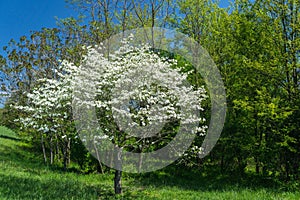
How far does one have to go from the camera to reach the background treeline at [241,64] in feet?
42.7

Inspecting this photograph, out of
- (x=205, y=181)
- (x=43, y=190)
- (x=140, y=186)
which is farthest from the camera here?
(x=205, y=181)

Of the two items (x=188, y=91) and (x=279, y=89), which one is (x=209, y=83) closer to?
(x=279, y=89)

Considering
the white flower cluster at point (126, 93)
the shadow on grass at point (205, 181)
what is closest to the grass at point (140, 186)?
the shadow on grass at point (205, 181)

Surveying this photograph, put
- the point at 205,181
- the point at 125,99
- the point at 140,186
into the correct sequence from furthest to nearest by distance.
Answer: the point at 205,181
the point at 140,186
the point at 125,99

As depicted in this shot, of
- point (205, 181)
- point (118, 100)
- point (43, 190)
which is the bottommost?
point (205, 181)

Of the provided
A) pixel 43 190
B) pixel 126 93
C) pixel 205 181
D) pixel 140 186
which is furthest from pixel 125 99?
pixel 205 181

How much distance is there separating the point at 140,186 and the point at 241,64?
24.9ft

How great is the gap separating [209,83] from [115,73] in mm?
8632

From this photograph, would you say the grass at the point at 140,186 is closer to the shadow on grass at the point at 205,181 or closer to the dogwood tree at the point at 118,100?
the shadow on grass at the point at 205,181

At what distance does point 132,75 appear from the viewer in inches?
377

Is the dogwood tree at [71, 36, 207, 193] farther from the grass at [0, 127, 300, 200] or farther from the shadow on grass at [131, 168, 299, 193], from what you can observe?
the shadow on grass at [131, 168, 299, 193]

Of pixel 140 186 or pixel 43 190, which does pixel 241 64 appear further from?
pixel 43 190

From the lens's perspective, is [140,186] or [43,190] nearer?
[43,190]

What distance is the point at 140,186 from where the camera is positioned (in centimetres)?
1270
